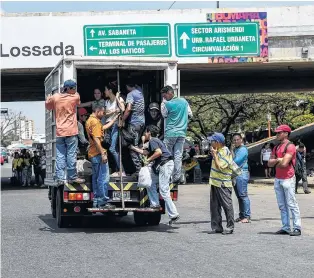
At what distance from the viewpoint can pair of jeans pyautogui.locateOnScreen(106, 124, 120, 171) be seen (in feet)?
44.9

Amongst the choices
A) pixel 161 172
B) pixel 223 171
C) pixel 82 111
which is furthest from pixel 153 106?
pixel 223 171

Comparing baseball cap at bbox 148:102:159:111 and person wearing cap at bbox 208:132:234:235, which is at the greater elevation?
baseball cap at bbox 148:102:159:111

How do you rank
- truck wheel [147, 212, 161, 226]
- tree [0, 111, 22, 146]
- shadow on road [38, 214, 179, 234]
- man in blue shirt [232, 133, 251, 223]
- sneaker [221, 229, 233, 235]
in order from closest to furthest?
1. sneaker [221, 229, 233, 235]
2. shadow on road [38, 214, 179, 234]
3. man in blue shirt [232, 133, 251, 223]
4. truck wheel [147, 212, 161, 226]
5. tree [0, 111, 22, 146]

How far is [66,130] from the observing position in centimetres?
1322

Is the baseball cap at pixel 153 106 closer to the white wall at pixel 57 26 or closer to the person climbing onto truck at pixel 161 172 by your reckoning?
the person climbing onto truck at pixel 161 172

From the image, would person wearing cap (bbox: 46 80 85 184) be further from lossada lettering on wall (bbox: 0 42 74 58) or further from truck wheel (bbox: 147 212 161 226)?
lossada lettering on wall (bbox: 0 42 74 58)

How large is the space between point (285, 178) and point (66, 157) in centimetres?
390

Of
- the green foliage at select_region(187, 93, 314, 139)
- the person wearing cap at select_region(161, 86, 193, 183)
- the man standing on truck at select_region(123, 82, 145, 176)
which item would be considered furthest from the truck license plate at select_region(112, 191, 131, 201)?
the green foliage at select_region(187, 93, 314, 139)

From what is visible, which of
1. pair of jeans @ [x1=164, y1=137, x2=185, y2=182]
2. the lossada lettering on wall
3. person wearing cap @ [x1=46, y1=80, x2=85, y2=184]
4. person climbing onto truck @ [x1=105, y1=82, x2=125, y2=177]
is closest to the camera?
person wearing cap @ [x1=46, y1=80, x2=85, y2=184]

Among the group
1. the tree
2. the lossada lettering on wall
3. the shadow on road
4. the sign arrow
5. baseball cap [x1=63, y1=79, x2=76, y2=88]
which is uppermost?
the tree

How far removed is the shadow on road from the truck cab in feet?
0.66

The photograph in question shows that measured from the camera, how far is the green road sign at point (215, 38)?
986 inches

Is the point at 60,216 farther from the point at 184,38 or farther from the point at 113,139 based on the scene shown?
the point at 184,38

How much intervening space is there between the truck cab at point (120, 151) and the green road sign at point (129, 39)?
9802 millimetres
